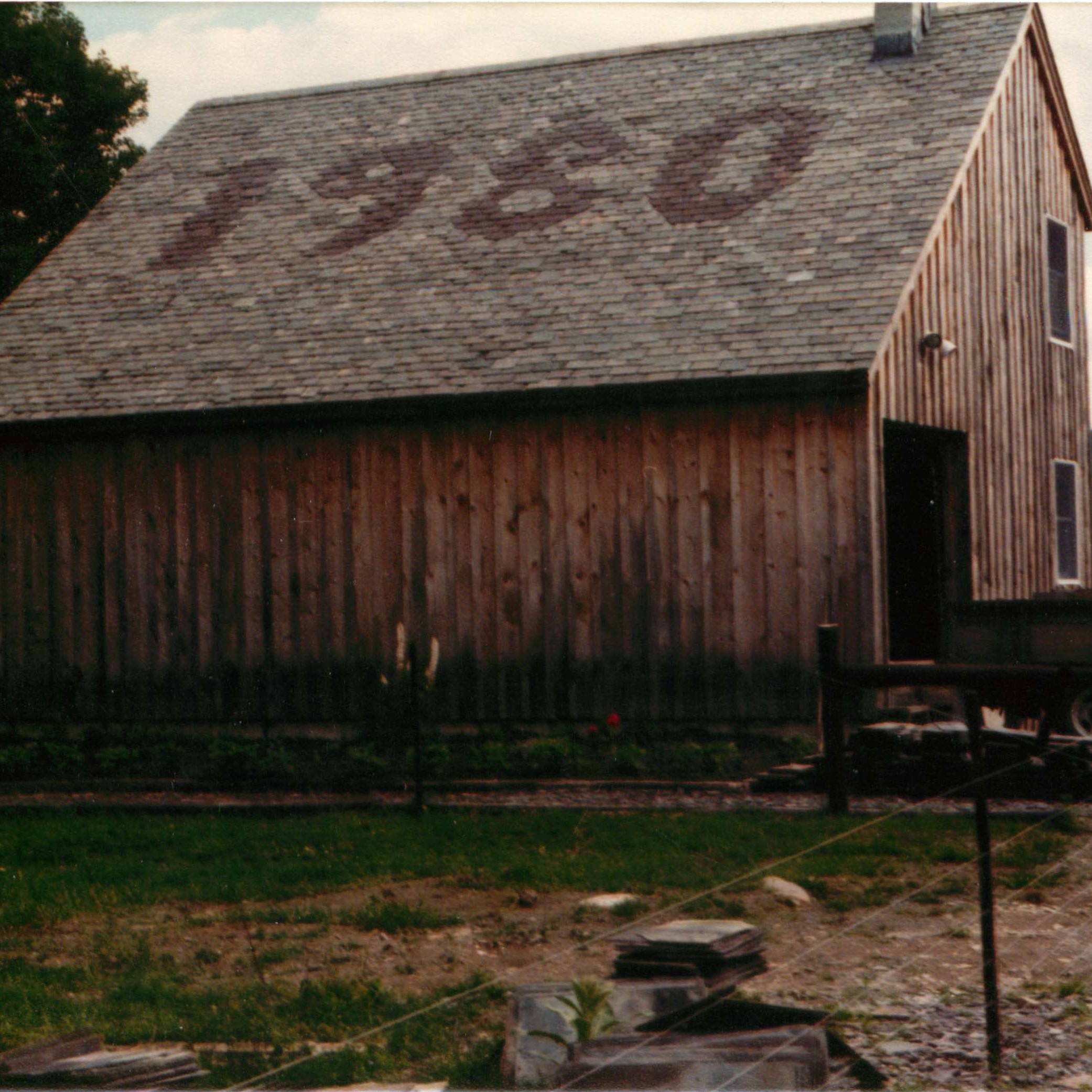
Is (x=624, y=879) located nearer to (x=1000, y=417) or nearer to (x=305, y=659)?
(x=305, y=659)

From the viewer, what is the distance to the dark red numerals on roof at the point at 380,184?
1825 cm

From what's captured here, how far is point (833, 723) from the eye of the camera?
36.7ft

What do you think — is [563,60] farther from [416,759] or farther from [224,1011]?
[224,1011]

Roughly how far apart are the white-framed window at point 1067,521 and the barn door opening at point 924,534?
2.61 m

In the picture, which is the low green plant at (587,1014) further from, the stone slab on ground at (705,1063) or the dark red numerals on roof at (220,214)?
the dark red numerals on roof at (220,214)

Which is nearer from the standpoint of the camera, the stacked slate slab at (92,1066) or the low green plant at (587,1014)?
the stacked slate slab at (92,1066)

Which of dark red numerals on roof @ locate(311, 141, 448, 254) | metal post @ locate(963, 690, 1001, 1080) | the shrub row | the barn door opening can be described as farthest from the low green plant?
dark red numerals on roof @ locate(311, 141, 448, 254)

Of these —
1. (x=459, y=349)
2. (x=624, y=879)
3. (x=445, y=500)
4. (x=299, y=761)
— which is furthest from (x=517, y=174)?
(x=624, y=879)

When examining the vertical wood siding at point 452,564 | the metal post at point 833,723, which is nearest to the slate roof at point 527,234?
the vertical wood siding at point 452,564

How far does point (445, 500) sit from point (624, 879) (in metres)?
7.34

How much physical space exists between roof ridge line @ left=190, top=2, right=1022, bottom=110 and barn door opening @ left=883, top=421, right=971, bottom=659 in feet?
16.8

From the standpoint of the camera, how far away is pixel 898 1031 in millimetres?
6145

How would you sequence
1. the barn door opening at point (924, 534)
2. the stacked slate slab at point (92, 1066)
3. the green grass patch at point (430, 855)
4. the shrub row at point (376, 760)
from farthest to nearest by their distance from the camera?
the barn door opening at point (924, 534)
the shrub row at point (376, 760)
the green grass patch at point (430, 855)
the stacked slate slab at point (92, 1066)

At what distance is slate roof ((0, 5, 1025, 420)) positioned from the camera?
49.7ft
